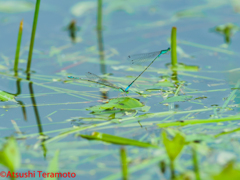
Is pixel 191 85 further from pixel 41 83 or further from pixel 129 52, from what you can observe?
pixel 41 83

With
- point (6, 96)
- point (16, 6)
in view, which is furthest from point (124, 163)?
point (16, 6)

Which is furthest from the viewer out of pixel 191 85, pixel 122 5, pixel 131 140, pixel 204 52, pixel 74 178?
pixel 122 5

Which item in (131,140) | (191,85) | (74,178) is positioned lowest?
(74,178)

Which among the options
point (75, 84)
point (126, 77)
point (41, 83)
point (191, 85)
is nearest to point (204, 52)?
point (191, 85)

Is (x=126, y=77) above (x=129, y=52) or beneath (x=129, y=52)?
beneath

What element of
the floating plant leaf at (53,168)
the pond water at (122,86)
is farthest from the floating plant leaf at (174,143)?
the floating plant leaf at (53,168)

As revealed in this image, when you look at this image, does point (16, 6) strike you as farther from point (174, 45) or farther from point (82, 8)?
point (174, 45)
